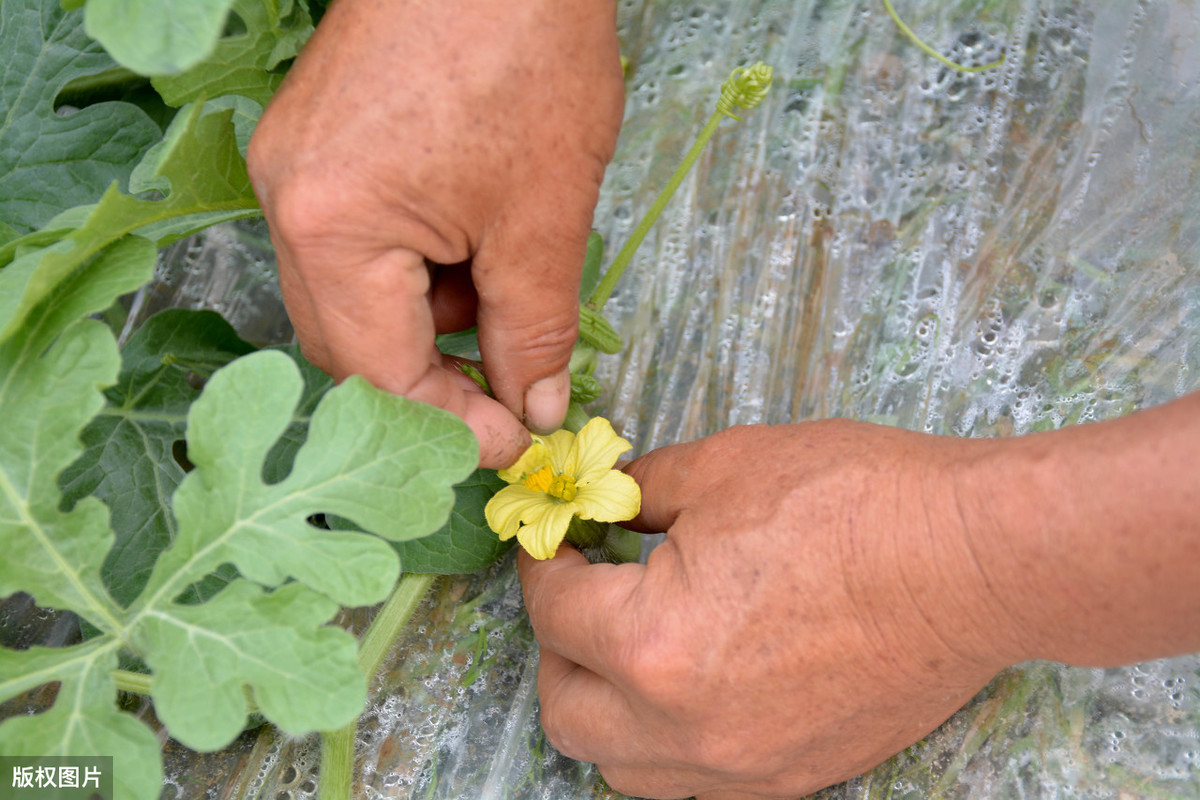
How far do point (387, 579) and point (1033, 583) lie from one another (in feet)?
2.88

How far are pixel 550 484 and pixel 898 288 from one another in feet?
3.00

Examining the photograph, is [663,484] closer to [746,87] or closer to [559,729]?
[559,729]

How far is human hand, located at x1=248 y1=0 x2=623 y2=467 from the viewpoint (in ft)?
4.10

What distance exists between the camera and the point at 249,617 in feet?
4.06

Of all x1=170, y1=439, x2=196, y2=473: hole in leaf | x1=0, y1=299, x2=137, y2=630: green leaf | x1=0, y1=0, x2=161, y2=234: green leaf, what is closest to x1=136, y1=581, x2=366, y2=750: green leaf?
x1=0, y1=299, x2=137, y2=630: green leaf

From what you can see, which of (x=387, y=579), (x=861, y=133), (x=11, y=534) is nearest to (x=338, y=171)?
(x=387, y=579)

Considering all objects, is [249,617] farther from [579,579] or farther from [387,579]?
[579,579]

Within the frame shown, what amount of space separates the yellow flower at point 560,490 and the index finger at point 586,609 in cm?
8

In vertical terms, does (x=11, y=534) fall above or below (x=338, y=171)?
below

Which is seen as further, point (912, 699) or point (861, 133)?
point (861, 133)

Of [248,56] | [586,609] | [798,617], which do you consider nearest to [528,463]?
[586,609]

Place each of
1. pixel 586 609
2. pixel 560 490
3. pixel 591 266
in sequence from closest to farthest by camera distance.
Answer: pixel 586 609
pixel 560 490
pixel 591 266

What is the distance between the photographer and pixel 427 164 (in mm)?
1257

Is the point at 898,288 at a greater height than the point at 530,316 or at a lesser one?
lesser
